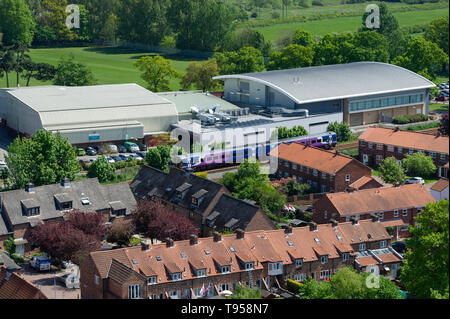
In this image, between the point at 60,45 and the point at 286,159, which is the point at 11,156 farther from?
the point at 60,45

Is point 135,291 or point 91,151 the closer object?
point 135,291

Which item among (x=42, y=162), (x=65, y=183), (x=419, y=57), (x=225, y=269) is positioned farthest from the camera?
(x=419, y=57)

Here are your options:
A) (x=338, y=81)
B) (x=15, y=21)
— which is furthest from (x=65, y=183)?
(x=15, y=21)

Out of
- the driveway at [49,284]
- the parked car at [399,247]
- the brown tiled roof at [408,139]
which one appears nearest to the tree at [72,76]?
the brown tiled roof at [408,139]

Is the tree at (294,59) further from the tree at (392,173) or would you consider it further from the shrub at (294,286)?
the shrub at (294,286)

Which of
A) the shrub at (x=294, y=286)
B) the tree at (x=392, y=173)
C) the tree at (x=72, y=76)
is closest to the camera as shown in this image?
the shrub at (x=294, y=286)

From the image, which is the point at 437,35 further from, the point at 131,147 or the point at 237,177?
the point at 237,177
